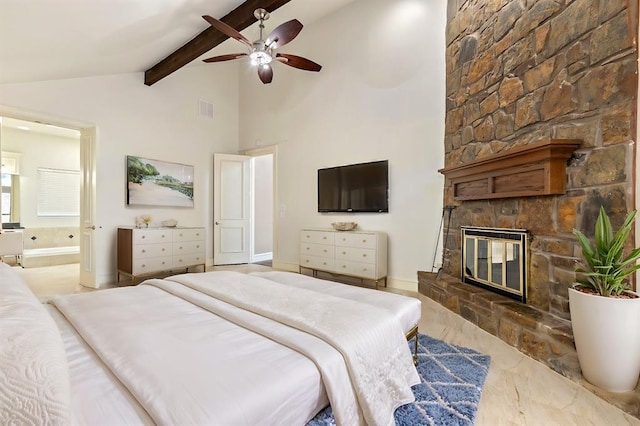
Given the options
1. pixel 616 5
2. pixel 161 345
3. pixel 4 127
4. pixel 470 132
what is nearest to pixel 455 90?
pixel 470 132

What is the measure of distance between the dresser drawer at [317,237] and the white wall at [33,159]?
19.9ft

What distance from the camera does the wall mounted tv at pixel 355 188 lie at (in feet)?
13.9

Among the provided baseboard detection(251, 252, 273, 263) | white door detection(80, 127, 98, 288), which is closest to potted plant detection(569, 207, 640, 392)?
white door detection(80, 127, 98, 288)

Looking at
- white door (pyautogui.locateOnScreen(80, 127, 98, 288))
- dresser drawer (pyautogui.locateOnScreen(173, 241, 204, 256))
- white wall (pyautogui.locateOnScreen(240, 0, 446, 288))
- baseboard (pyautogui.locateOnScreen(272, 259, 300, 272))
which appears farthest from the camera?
baseboard (pyautogui.locateOnScreen(272, 259, 300, 272))

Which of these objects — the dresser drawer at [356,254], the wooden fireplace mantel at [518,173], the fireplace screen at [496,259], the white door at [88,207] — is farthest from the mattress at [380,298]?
the white door at [88,207]

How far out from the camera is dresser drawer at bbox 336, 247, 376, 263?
404 centimetres

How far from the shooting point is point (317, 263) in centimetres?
464

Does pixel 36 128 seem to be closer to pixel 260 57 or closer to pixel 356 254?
pixel 260 57

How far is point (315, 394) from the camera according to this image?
3.23 ft

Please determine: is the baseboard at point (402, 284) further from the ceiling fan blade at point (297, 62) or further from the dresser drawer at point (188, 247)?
the dresser drawer at point (188, 247)

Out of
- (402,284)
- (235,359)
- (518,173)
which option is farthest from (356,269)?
(235,359)

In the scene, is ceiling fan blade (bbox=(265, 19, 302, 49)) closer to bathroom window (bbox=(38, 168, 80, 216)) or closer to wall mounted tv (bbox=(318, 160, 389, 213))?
wall mounted tv (bbox=(318, 160, 389, 213))

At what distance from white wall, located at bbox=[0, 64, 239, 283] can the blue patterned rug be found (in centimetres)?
446

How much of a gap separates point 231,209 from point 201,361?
16.8ft
